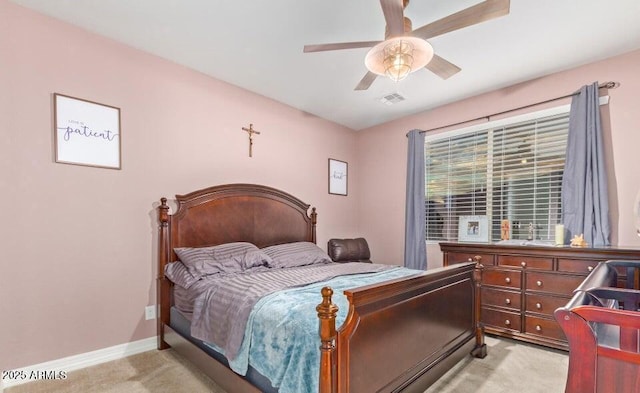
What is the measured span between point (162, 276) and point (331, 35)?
8.62ft

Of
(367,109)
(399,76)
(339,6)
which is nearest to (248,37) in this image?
(339,6)

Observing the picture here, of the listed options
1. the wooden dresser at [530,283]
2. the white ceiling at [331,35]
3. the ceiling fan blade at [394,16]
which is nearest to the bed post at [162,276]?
the white ceiling at [331,35]

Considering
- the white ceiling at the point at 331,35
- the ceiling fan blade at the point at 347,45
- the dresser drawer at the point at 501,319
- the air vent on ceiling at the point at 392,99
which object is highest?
the white ceiling at the point at 331,35

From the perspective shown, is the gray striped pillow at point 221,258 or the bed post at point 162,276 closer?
the gray striped pillow at point 221,258

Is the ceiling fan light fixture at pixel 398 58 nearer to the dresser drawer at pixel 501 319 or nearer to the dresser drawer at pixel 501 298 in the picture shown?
the dresser drawer at pixel 501 298

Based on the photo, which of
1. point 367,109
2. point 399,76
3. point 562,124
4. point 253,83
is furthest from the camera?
point 367,109

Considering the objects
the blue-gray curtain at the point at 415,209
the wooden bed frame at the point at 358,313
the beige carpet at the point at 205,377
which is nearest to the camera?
the wooden bed frame at the point at 358,313

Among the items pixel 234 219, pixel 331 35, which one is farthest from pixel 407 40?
pixel 234 219

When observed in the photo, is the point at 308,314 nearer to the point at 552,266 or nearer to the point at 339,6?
the point at 339,6

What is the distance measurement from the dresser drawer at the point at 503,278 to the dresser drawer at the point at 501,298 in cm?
7

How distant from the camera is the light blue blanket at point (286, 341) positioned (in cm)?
144

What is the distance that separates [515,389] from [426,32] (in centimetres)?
246

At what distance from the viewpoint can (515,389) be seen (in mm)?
2127

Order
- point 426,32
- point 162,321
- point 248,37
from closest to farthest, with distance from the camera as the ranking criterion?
point 426,32 < point 248,37 < point 162,321
